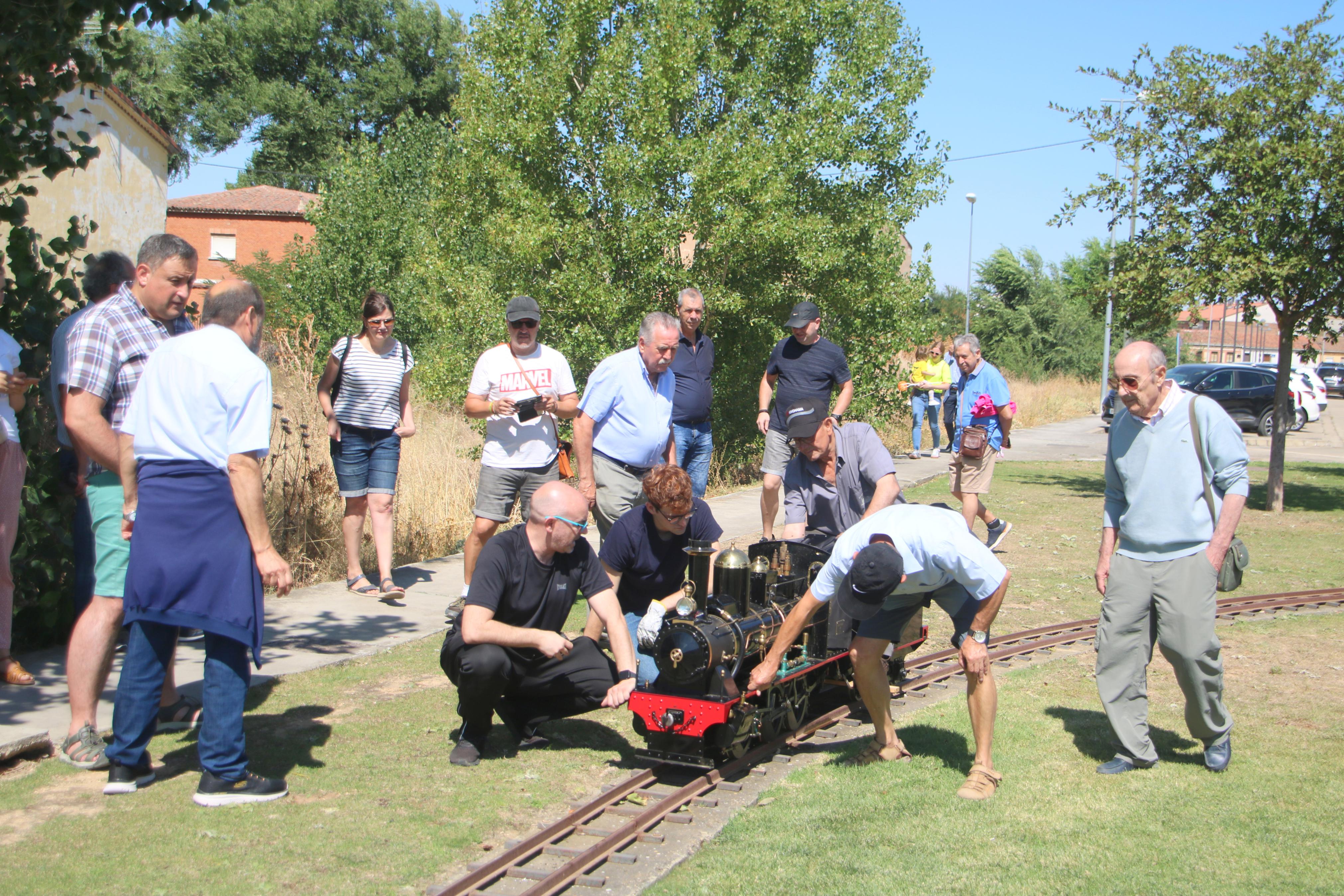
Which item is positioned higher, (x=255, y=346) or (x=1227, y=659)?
(x=255, y=346)

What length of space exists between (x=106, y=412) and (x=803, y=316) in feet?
17.7

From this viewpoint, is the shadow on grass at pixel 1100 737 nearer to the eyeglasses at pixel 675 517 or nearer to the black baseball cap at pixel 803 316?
the eyeglasses at pixel 675 517

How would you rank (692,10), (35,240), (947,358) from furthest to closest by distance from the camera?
1. (947,358)
2. (692,10)
3. (35,240)

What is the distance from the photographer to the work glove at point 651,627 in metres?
5.35

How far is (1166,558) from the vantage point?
5535 mm

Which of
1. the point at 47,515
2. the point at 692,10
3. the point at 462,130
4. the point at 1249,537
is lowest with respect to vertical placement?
the point at 1249,537

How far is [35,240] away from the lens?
7.16 meters

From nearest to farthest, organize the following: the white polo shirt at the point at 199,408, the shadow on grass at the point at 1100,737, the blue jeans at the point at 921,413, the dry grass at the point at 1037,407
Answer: the white polo shirt at the point at 199,408 → the shadow on grass at the point at 1100,737 → the blue jeans at the point at 921,413 → the dry grass at the point at 1037,407

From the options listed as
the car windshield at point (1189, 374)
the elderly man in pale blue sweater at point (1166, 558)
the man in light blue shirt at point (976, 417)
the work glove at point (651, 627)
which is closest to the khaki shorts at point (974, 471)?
the man in light blue shirt at point (976, 417)

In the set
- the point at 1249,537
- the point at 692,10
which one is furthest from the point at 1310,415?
the point at 692,10

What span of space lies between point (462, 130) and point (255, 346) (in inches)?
412

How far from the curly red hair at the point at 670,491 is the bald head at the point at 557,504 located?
52 cm

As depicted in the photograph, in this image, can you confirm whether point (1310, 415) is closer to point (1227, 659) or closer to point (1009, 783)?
point (1227, 659)

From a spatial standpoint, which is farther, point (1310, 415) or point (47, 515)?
point (1310, 415)
